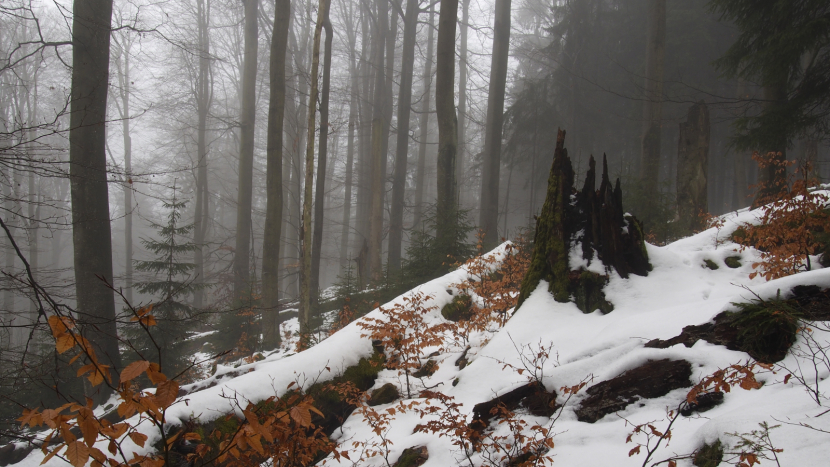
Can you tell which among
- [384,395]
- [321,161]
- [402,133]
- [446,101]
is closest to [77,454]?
[384,395]

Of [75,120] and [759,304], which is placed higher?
[75,120]

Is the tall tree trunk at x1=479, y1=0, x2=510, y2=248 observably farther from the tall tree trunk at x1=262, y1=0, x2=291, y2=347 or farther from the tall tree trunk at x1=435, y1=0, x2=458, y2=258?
the tall tree trunk at x1=262, y1=0, x2=291, y2=347

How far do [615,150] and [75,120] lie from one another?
71.3 ft

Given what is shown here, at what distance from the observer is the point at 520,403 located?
3428mm

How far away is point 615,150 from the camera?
21.6 meters

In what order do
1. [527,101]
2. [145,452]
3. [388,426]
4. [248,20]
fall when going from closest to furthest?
[145,452], [388,426], [248,20], [527,101]

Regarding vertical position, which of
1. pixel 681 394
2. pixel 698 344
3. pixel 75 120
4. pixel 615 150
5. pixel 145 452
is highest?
pixel 615 150

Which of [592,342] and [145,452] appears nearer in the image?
[145,452]

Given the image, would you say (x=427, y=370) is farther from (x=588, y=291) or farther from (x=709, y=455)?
(x=709, y=455)

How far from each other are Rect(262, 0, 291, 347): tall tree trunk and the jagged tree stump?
23.4 ft

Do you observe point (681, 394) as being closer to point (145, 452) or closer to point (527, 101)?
point (145, 452)

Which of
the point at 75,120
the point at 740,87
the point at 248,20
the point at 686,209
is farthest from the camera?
the point at 740,87

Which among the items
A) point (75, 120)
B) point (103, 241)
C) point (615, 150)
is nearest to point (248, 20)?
point (75, 120)

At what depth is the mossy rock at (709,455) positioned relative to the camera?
206cm
